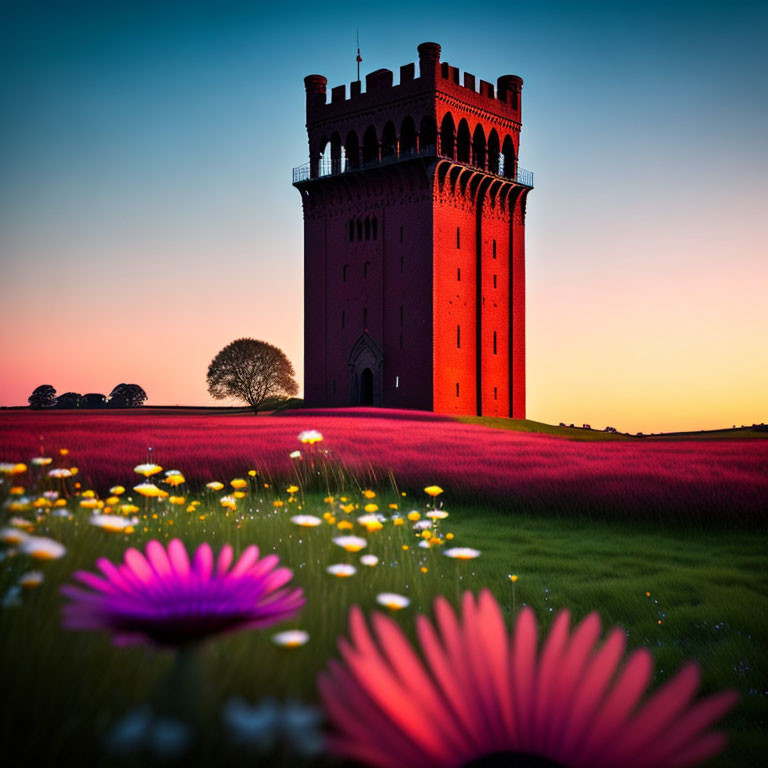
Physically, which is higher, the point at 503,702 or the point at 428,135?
the point at 428,135

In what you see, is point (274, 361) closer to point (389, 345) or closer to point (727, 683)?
point (389, 345)

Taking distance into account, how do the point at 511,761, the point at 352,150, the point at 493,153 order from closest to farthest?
the point at 511,761, the point at 493,153, the point at 352,150

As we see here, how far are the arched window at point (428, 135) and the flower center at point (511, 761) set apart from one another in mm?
39574

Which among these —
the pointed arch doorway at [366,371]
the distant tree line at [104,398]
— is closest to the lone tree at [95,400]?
the distant tree line at [104,398]

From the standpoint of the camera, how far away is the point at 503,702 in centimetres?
111

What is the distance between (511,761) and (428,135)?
4277 centimetres

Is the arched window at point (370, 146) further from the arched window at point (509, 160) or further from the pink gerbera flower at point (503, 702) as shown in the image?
the pink gerbera flower at point (503, 702)

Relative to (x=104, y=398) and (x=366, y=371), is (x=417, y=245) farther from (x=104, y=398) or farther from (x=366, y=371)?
(x=104, y=398)

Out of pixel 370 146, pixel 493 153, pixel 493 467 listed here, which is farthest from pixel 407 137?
pixel 493 467

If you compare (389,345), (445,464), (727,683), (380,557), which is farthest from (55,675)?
(389,345)

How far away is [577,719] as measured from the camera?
1092 millimetres

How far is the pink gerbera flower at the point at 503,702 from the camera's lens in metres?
0.90

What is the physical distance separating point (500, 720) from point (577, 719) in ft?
0.40

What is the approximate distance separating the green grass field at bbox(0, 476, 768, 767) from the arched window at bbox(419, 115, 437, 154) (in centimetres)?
3306
